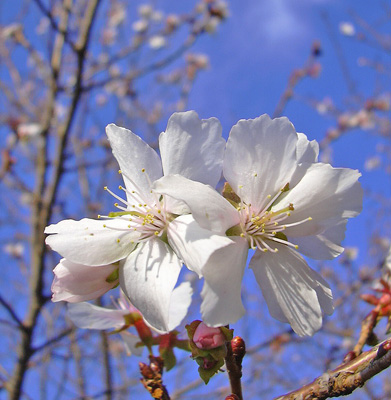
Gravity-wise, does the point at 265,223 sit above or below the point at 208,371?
above

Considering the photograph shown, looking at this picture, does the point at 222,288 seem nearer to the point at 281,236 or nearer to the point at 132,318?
the point at 281,236

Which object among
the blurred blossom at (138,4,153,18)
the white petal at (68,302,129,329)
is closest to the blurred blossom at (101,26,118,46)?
the blurred blossom at (138,4,153,18)

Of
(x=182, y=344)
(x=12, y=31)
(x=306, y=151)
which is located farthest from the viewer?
(x=12, y=31)

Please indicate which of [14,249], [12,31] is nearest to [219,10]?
[12,31]

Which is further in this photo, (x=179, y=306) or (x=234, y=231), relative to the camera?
(x=179, y=306)

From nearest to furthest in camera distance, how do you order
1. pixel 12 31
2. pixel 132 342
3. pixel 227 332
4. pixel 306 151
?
pixel 227 332 < pixel 306 151 < pixel 132 342 < pixel 12 31

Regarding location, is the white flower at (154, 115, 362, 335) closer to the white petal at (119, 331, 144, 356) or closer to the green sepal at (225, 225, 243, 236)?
the green sepal at (225, 225, 243, 236)

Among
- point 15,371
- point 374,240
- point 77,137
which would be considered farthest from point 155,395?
point 374,240
